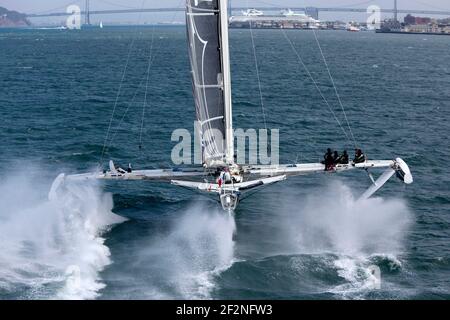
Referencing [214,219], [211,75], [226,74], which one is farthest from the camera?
[214,219]

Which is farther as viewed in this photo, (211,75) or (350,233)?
(211,75)

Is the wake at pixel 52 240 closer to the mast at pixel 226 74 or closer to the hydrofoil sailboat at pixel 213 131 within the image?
the hydrofoil sailboat at pixel 213 131

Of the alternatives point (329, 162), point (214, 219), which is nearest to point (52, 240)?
point (214, 219)

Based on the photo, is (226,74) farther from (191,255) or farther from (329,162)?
(191,255)

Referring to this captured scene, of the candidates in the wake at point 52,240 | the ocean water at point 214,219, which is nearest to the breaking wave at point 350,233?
the ocean water at point 214,219
